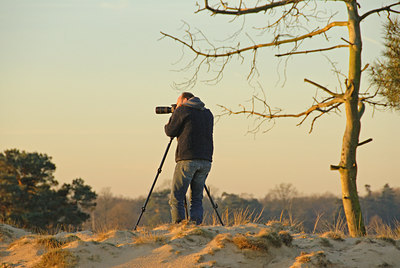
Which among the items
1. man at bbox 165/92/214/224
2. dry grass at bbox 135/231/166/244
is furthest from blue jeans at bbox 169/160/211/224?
dry grass at bbox 135/231/166/244

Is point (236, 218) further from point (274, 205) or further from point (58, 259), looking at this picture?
point (274, 205)

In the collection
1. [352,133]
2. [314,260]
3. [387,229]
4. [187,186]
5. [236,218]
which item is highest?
[352,133]

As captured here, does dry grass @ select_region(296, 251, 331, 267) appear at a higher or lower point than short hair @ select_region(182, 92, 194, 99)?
lower

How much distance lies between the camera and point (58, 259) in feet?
22.2

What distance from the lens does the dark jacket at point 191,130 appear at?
28.2 feet

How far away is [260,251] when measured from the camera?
265 inches

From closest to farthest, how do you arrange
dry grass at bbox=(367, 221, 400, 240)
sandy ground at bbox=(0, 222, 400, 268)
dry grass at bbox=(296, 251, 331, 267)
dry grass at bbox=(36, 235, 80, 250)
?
dry grass at bbox=(296, 251, 331, 267), sandy ground at bbox=(0, 222, 400, 268), dry grass at bbox=(36, 235, 80, 250), dry grass at bbox=(367, 221, 400, 240)

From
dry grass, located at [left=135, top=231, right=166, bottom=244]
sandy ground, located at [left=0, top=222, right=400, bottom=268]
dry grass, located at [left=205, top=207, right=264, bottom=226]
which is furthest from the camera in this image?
dry grass, located at [left=205, top=207, right=264, bottom=226]

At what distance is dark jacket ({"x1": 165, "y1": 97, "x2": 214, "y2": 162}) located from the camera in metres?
8.59

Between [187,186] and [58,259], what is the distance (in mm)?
2619

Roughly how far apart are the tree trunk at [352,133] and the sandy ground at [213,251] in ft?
5.69

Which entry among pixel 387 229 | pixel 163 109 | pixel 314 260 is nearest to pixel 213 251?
pixel 314 260

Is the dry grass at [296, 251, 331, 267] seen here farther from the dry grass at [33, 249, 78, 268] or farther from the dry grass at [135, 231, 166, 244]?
the dry grass at [33, 249, 78, 268]

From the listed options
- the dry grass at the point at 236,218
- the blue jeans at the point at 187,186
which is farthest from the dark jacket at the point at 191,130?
the dry grass at the point at 236,218
